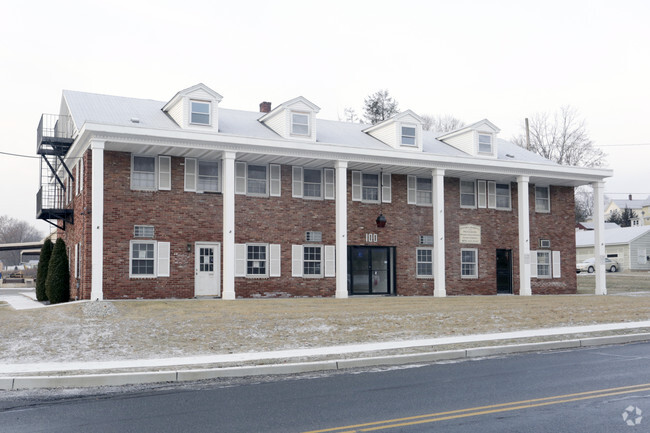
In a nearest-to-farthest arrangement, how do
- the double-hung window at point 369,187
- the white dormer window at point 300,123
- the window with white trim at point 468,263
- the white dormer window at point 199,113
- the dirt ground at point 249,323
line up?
1. the dirt ground at point 249,323
2. the white dormer window at point 199,113
3. the white dormer window at point 300,123
4. the double-hung window at point 369,187
5. the window with white trim at point 468,263

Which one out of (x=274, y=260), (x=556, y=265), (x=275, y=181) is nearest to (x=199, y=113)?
(x=275, y=181)

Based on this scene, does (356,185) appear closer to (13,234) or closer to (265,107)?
(265,107)

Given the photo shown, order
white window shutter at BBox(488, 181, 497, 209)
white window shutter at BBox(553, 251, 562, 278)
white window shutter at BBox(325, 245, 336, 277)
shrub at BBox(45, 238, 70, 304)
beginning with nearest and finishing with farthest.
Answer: shrub at BBox(45, 238, 70, 304), white window shutter at BBox(325, 245, 336, 277), white window shutter at BBox(488, 181, 497, 209), white window shutter at BBox(553, 251, 562, 278)

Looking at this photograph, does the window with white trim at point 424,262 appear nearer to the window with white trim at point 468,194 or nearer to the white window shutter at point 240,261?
the window with white trim at point 468,194

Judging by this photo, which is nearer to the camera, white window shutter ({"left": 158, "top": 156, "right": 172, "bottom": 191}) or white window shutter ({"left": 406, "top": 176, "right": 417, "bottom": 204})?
white window shutter ({"left": 158, "top": 156, "right": 172, "bottom": 191})

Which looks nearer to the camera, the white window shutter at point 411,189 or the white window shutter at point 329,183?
the white window shutter at point 329,183

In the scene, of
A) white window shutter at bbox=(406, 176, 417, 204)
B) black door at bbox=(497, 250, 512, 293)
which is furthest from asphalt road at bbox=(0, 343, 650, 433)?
black door at bbox=(497, 250, 512, 293)

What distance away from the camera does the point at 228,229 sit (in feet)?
76.8

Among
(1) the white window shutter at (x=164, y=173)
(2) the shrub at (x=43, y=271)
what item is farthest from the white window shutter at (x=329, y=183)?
(2) the shrub at (x=43, y=271)

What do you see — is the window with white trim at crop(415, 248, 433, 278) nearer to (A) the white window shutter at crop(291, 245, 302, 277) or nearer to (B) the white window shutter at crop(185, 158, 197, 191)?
(A) the white window shutter at crop(291, 245, 302, 277)

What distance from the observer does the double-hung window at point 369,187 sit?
2814cm

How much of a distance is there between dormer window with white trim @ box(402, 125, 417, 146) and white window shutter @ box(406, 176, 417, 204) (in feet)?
5.31

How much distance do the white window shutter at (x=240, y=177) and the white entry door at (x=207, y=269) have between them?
233 cm

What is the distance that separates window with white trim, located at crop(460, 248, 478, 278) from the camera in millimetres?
29750
